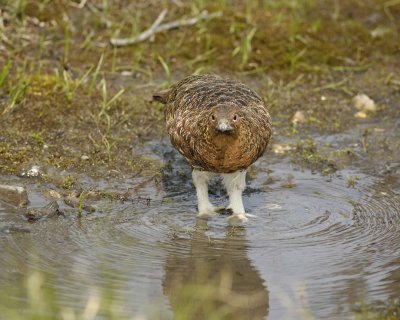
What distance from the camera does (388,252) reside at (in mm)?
5801

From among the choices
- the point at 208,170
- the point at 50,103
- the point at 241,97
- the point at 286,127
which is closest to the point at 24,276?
the point at 208,170

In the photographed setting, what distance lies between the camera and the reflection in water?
4746mm

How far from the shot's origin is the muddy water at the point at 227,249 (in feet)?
16.1

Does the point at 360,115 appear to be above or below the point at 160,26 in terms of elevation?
below

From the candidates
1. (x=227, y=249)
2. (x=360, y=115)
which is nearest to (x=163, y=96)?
(x=227, y=249)

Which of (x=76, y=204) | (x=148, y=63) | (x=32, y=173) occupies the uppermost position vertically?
(x=148, y=63)

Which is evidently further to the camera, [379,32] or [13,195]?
[379,32]

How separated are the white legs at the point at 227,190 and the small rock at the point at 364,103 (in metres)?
2.58

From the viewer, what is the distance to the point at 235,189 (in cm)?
671

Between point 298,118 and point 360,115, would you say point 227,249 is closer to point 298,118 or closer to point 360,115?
point 298,118

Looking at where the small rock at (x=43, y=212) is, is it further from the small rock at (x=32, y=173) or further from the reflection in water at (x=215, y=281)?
the reflection in water at (x=215, y=281)

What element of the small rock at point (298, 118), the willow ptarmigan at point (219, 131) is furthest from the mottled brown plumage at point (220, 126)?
the small rock at point (298, 118)

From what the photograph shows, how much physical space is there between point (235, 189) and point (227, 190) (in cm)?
9

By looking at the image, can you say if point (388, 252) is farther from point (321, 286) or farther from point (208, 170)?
point (208, 170)
